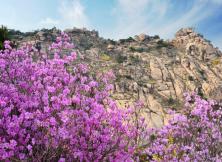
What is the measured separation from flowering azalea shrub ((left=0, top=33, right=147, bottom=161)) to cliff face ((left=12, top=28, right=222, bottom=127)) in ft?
149

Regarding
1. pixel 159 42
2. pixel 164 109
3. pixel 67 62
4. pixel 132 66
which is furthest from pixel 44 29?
pixel 67 62

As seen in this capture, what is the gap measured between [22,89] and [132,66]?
62211 mm

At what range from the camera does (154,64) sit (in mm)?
72375

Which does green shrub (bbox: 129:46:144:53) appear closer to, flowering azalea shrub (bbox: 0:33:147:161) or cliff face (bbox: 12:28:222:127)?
cliff face (bbox: 12:28:222:127)

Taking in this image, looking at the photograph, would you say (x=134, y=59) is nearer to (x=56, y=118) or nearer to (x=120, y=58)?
(x=120, y=58)

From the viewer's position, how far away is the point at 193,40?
84250 millimetres

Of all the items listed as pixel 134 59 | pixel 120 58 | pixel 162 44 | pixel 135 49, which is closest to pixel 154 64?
pixel 134 59

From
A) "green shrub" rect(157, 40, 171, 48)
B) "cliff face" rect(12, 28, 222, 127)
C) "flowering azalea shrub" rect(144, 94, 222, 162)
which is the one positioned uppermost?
"green shrub" rect(157, 40, 171, 48)

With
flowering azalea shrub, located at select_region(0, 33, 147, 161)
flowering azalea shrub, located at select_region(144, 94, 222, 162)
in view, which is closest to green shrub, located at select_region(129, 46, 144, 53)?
flowering azalea shrub, located at select_region(144, 94, 222, 162)

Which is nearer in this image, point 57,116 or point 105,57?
point 57,116

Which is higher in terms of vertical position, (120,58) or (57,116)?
(120,58)

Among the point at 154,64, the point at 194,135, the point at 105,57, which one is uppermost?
the point at 105,57

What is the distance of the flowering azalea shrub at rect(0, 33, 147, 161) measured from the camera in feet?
23.5

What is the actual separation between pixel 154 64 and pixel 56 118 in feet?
214
